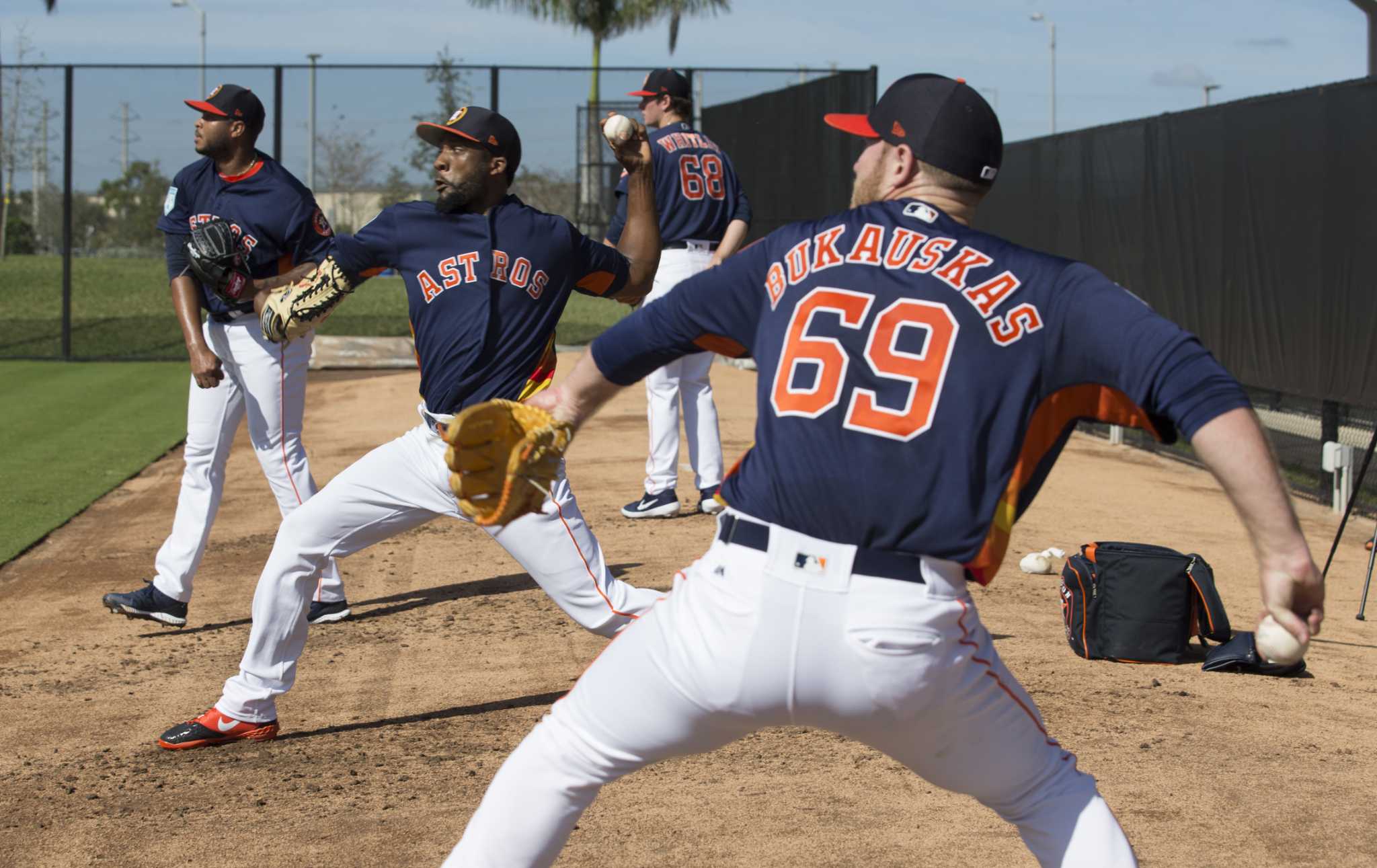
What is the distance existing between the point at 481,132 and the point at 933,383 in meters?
2.80

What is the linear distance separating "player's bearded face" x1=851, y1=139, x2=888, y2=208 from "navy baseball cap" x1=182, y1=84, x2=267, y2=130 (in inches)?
165

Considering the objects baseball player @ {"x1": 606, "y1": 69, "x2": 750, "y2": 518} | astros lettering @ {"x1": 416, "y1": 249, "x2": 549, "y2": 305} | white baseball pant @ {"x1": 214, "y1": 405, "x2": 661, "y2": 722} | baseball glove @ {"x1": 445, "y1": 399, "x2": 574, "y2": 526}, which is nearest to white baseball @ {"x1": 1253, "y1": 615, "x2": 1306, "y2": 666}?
baseball glove @ {"x1": 445, "y1": 399, "x2": 574, "y2": 526}

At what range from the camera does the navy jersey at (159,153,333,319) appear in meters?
6.21

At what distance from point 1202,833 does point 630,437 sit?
803 cm

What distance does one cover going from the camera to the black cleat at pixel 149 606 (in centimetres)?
610

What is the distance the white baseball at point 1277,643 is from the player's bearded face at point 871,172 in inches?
40.9

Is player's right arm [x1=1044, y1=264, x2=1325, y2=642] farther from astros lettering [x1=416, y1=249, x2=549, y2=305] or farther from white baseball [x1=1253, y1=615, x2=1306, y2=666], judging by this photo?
astros lettering [x1=416, y1=249, x2=549, y2=305]

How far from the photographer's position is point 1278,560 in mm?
2232

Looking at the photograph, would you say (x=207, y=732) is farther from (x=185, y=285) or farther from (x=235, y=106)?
(x=235, y=106)

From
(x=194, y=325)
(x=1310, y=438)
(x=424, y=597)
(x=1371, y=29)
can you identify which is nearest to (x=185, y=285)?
(x=194, y=325)

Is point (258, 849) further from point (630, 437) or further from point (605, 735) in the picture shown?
point (630, 437)

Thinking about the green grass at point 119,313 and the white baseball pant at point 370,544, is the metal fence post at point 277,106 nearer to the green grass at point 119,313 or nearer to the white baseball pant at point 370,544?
the green grass at point 119,313

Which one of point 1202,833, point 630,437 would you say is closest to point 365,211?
point 630,437

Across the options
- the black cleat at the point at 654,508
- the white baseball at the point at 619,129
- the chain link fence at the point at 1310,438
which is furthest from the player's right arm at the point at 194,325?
the chain link fence at the point at 1310,438
